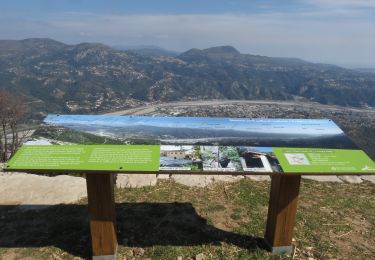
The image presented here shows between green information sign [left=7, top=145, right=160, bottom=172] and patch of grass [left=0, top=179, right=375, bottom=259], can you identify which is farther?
patch of grass [left=0, top=179, right=375, bottom=259]

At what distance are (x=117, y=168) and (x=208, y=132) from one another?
7.23 feet

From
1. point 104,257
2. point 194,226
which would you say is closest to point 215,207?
point 194,226

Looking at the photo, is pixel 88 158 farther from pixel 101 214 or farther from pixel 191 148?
pixel 191 148

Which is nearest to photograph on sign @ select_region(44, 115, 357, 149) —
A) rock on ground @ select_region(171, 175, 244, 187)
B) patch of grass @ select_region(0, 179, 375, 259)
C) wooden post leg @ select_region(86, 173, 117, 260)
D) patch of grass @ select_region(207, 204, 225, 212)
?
wooden post leg @ select_region(86, 173, 117, 260)

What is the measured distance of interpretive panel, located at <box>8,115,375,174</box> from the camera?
659cm

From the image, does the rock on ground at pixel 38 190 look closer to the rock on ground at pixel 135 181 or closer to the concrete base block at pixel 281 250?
the rock on ground at pixel 135 181

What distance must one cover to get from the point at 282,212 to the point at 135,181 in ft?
20.0

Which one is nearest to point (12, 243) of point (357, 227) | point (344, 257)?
point (344, 257)

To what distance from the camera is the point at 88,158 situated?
666 cm

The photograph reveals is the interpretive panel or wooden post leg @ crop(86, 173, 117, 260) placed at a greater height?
the interpretive panel

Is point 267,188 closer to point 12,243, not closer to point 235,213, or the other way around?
point 235,213

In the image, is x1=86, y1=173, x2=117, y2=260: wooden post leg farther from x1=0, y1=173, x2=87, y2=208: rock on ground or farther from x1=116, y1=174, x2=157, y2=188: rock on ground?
x1=116, y1=174, x2=157, y2=188: rock on ground

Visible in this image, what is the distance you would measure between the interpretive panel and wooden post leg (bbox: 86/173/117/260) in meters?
0.71

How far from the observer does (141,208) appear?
10.4 meters
